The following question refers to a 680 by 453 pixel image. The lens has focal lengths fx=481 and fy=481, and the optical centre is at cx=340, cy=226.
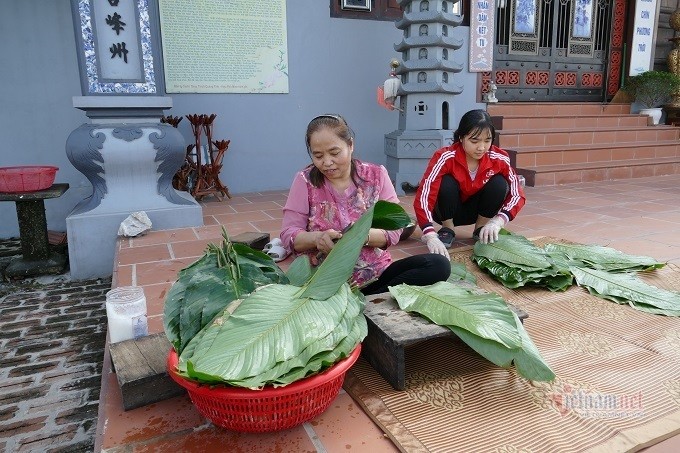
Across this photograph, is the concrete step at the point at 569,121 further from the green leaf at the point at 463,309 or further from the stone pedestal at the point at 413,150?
the green leaf at the point at 463,309

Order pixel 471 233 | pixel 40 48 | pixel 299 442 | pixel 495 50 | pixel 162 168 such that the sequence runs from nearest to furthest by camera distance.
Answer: pixel 299 442
pixel 471 233
pixel 162 168
pixel 40 48
pixel 495 50

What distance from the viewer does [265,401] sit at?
1.08m

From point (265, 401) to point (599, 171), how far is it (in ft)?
19.5

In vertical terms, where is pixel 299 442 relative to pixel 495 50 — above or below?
below

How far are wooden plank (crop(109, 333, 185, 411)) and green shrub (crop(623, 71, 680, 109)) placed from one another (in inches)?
303

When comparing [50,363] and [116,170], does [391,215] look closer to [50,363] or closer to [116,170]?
[50,363]

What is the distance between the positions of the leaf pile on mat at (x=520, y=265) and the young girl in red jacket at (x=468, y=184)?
0.32 feet

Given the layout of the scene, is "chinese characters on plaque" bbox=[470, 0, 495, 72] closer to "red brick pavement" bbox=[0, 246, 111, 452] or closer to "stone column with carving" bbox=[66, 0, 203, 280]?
"stone column with carving" bbox=[66, 0, 203, 280]

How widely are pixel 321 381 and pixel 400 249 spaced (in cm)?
204

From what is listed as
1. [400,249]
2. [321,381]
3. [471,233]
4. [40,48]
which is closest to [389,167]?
[471,233]

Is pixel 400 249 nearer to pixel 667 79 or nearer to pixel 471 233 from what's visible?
pixel 471 233

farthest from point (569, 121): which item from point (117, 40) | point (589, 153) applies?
point (117, 40)

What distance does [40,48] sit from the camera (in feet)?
14.4

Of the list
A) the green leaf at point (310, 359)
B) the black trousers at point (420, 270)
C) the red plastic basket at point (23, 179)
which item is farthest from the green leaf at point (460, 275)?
the red plastic basket at point (23, 179)
